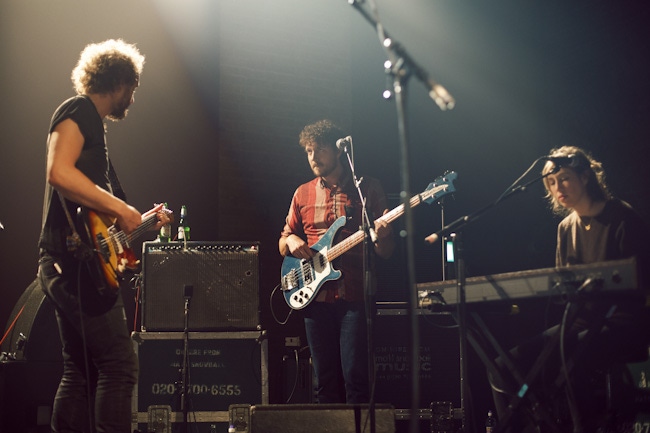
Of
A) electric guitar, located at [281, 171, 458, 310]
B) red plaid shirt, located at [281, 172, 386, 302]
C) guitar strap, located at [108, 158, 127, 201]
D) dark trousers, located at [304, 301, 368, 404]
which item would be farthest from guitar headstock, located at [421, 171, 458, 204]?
guitar strap, located at [108, 158, 127, 201]

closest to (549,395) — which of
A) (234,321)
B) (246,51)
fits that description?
(234,321)

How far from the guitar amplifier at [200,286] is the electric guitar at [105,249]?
58.1 inches

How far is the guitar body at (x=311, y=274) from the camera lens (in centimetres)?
418

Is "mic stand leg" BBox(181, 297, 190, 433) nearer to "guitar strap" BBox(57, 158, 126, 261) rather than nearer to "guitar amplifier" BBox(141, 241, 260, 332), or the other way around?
"guitar amplifier" BBox(141, 241, 260, 332)

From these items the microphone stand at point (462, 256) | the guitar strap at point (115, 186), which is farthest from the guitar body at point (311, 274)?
the guitar strap at point (115, 186)

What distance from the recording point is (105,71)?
284 centimetres

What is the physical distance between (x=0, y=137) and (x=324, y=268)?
2547 millimetres

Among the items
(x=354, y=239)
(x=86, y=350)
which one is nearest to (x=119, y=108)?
(x=86, y=350)

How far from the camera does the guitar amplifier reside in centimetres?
430

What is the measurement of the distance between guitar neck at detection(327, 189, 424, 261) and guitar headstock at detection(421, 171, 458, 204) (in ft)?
0.15

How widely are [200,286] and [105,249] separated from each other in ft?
5.47

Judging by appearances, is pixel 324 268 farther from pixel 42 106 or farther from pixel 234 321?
pixel 42 106

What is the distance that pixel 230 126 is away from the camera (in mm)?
5723

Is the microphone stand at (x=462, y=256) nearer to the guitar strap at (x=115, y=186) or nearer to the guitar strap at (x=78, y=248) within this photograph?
the guitar strap at (x=115, y=186)
